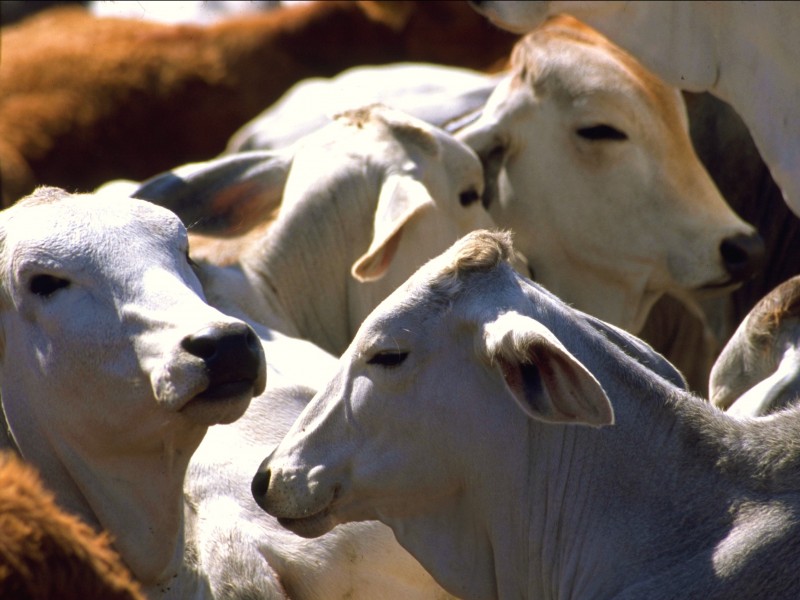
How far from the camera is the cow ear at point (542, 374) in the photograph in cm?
341

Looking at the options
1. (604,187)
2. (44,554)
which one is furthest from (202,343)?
(604,187)

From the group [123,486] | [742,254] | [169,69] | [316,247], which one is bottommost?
[169,69]

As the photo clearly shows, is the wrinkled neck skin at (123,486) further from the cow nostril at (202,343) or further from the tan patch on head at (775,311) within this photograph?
the tan patch on head at (775,311)

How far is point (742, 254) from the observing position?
236 inches

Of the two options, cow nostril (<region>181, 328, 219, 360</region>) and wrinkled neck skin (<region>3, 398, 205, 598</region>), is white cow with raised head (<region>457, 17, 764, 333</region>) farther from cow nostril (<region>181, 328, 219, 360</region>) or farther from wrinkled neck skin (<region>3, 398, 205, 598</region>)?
cow nostril (<region>181, 328, 219, 360</region>)

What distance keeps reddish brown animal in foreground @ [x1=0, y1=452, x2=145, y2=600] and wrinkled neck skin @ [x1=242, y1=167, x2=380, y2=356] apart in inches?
108

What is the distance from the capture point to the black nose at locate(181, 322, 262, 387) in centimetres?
363

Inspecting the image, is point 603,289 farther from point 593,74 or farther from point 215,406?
point 215,406

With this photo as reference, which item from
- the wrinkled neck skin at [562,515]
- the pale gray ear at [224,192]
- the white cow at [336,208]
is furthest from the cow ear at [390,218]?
the wrinkled neck skin at [562,515]

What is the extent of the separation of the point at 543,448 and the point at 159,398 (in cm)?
89

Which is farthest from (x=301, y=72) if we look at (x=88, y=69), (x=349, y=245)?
(x=349, y=245)

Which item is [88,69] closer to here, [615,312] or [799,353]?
[615,312]

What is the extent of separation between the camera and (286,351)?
4.96m

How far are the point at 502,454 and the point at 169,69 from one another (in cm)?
572
